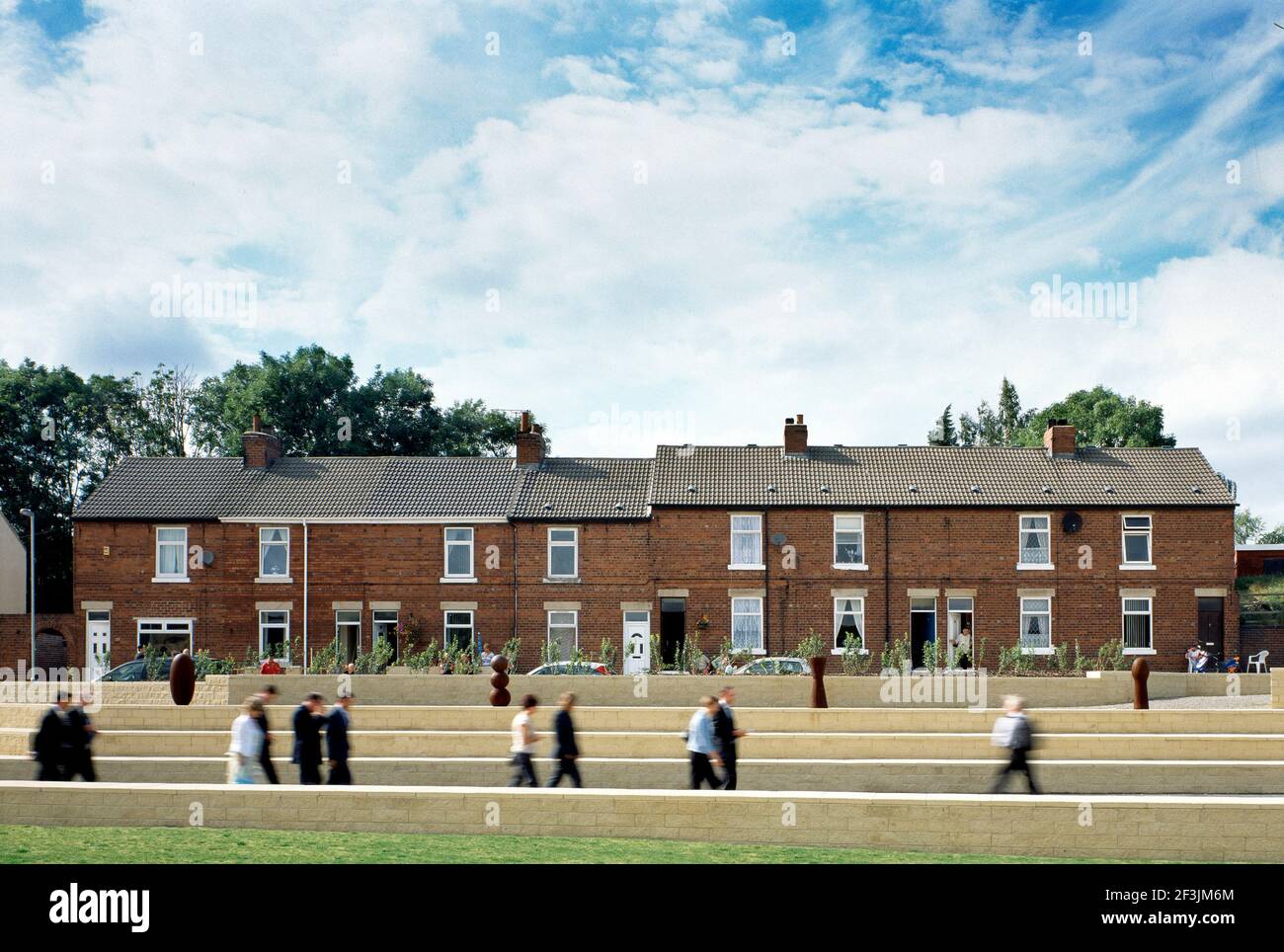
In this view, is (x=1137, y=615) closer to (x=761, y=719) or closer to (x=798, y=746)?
(x=761, y=719)

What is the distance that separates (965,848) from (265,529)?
30.1 metres

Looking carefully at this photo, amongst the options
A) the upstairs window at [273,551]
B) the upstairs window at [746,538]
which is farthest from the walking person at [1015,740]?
the upstairs window at [273,551]

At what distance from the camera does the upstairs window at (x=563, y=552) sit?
1448 inches

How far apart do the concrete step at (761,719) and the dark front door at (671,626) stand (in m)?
13.4

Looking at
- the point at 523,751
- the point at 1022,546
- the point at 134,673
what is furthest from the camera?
the point at 1022,546

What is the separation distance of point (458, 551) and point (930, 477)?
1557cm

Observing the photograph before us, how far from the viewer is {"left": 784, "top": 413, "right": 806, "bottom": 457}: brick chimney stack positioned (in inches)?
1517

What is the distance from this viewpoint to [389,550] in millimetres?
37125

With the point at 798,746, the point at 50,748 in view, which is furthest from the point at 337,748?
the point at 798,746

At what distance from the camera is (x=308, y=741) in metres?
15.0

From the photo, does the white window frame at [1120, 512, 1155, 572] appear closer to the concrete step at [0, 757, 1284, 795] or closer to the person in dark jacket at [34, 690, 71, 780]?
the concrete step at [0, 757, 1284, 795]

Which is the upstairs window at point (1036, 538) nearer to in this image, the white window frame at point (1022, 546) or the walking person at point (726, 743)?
the white window frame at point (1022, 546)
